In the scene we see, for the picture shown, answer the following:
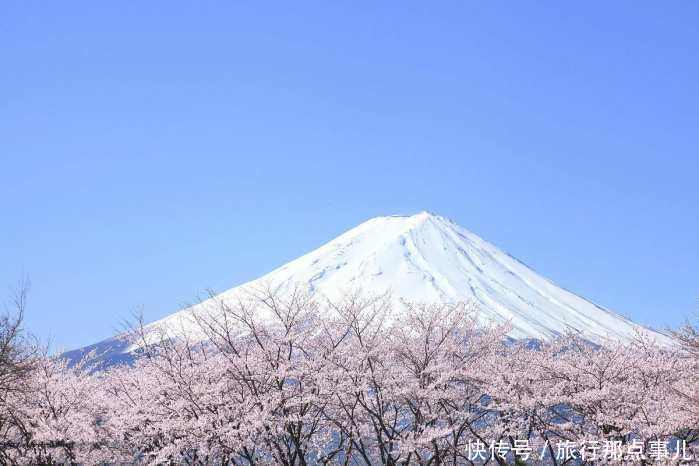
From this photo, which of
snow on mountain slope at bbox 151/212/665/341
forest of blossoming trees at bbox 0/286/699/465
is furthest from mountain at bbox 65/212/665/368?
forest of blossoming trees at bbox 0/286/699/465

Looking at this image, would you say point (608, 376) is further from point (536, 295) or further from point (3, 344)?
point (536, 295)

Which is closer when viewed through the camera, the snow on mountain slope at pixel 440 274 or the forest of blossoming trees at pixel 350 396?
the forest of blossoming trees at pixel 350 396

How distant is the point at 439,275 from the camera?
131m

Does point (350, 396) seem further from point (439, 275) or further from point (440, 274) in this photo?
point (440, 274)

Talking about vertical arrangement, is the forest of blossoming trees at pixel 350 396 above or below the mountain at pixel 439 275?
below

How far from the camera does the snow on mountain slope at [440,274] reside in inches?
4496

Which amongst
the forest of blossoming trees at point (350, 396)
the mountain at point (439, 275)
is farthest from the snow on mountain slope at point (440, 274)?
the forest of blossoming trees at point (350, 396)

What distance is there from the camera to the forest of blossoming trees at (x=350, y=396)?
17.6 metres

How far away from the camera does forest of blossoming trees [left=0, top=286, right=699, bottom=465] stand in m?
17.6

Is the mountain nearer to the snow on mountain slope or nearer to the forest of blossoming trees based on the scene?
the snow on mountain slope

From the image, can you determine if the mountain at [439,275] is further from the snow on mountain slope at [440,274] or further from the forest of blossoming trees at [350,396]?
the forest of blossoming trees at [350,396]

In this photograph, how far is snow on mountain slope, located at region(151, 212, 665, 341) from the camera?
11419cm

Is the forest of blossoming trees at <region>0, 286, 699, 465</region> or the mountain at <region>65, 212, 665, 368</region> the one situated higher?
the mountain at <region>65, 212, 665, 368</region>

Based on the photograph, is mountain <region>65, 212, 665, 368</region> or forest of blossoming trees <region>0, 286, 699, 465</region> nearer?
forest of blossoming trees <region>0, 286, 699, 465</region>
